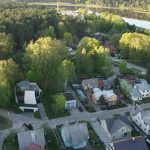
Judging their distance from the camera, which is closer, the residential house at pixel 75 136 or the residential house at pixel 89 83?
the residential house at pixel 75 136

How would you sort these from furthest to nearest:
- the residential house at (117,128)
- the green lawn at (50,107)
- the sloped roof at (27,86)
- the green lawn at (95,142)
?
the sloped roof at (27,86) < the green lawn at (50,107) < the residential house at (117,128) < the green lawn at (95,142)

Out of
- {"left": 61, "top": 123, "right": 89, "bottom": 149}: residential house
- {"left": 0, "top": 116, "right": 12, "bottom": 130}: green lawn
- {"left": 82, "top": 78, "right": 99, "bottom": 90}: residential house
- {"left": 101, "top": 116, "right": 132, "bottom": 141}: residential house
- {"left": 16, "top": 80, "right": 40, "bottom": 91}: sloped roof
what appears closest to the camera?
{"left": 61, "top": 123, "right": 89, "bottom": 149}: residential house

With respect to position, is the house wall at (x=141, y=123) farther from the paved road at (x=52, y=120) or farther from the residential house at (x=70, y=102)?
the residential house at (x=70, y=102)

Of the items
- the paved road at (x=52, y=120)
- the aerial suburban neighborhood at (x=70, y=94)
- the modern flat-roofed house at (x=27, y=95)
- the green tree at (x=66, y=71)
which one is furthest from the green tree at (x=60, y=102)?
the green tree at (x=66, y=71)

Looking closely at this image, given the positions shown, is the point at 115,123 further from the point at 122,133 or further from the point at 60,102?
the point at 60,102

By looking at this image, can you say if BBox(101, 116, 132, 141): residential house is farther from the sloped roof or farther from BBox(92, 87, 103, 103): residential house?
the sloped roof

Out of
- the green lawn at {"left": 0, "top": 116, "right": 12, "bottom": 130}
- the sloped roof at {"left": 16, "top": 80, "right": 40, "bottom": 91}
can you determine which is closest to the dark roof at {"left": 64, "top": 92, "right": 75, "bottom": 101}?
the sloped roof at {"left": 16, "top": 80, "right": 40, "bottom": 91}

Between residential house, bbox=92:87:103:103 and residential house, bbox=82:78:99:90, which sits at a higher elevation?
residential house, bbox=82:78:99:90

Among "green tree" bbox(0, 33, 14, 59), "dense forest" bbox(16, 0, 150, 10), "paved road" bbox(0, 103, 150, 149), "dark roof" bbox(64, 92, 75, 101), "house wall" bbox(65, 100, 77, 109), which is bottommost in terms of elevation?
"paved road" bbox(0, 103, 150, 149)
